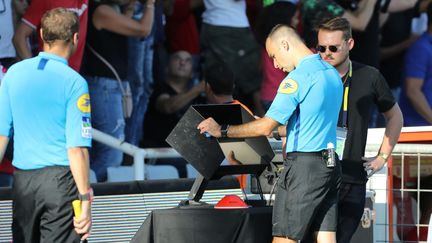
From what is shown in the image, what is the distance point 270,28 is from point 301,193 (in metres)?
4.37

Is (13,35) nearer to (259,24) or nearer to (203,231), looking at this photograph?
(259,24)

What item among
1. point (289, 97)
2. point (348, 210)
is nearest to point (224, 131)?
point (289, 97)

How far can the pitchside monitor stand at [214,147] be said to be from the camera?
714cm

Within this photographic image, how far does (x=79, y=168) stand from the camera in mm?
6465

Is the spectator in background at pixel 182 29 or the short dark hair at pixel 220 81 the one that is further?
the spectator in background at pixel 182 29

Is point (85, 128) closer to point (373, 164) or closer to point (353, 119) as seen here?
point (353, 119)

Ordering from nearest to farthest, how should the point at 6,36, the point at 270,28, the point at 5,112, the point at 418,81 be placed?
the point at 5,112 < the point at 6,36 < the point at 270,28 < the point at 418,81

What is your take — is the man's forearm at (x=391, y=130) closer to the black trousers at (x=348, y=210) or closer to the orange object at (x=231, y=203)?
the black trousers at (x=348, y=210)

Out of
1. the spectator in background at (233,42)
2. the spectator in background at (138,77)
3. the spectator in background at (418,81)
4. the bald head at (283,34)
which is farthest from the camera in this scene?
the spectator in background at (418,81)

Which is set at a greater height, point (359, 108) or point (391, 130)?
point (359, 108)

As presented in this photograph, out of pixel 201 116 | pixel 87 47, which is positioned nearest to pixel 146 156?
pixel 87 47

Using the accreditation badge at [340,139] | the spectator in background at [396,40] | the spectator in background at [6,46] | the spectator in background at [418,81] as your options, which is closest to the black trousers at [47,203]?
the accreditation badge at [340,139]

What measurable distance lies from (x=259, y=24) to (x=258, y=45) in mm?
421

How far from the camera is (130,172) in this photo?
9883mm
